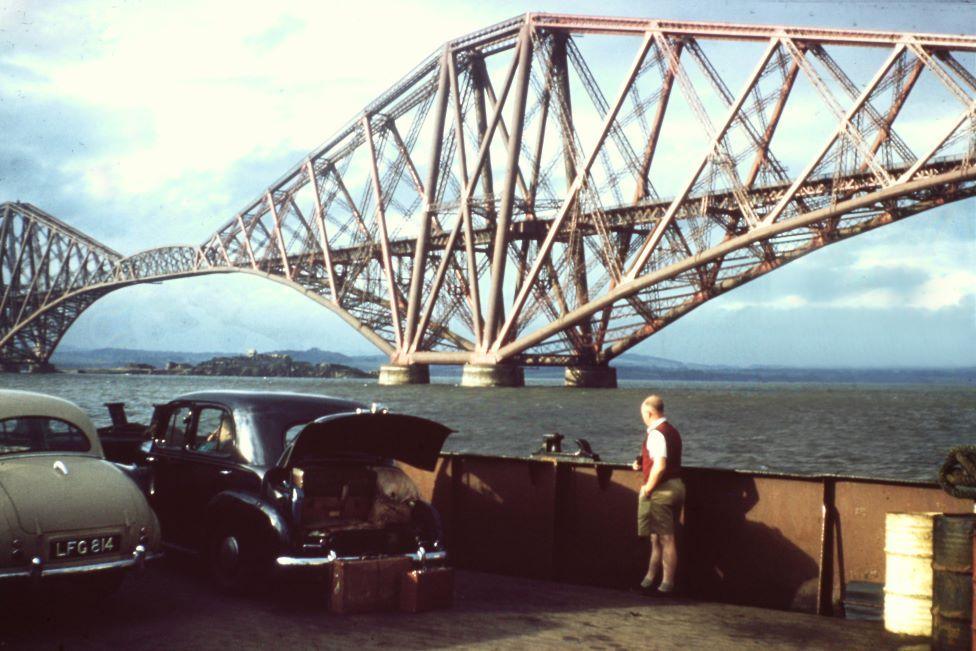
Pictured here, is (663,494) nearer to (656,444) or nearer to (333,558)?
(656,444)

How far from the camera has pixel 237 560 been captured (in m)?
8.07

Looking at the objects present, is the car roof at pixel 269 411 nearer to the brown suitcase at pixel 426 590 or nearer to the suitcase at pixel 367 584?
the suitcase at pixel 367 584

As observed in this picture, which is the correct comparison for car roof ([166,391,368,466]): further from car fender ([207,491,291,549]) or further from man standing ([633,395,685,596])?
man standing ([633,395,685,596])

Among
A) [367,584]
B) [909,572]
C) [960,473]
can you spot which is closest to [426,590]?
[367,584]

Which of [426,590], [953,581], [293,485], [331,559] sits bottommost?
[426,590]

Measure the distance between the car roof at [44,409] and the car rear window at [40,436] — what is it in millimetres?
31

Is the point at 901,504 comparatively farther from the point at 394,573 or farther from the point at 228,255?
the point at 228,255

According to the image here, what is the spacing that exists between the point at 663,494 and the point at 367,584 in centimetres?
257

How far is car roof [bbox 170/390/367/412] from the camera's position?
8584mm

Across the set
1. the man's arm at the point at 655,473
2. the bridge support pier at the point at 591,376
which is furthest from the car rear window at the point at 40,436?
the bridge support pier at the point at 591,376

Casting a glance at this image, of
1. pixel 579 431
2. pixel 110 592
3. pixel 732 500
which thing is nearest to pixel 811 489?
pixel 732 500

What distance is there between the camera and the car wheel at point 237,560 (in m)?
7.93

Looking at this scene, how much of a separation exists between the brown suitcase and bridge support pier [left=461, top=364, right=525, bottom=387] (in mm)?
52514

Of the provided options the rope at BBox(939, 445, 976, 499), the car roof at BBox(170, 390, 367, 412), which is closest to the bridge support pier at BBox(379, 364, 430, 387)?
the car roof at BBox(170, 390, 367, 412)
